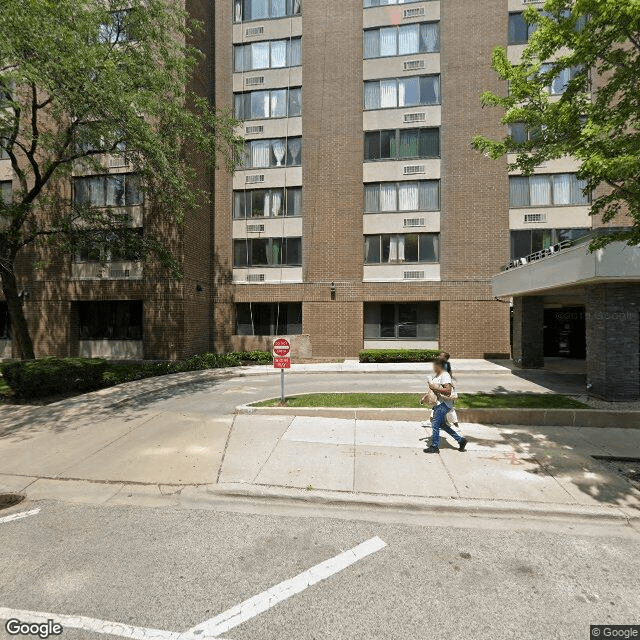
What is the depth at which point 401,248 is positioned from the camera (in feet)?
65.5

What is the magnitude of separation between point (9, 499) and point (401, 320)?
1806 centimetres

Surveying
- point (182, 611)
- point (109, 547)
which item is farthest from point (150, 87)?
point (182, 611)

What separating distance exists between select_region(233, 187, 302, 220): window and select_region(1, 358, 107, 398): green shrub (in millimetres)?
12230

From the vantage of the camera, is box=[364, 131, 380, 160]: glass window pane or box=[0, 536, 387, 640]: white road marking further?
box=[364, 131, 380, 160]: glass window pane

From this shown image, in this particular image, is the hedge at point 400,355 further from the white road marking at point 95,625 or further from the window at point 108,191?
the white road marking at point 95,625

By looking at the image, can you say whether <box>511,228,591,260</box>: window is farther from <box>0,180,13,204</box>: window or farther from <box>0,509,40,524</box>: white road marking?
<box>0,180,13,204</box>: window

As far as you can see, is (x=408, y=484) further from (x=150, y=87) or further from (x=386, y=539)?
(x=150, y=87)

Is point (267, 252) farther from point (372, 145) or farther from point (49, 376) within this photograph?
point (49, 376)

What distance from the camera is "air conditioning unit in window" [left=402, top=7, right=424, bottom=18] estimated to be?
1969 centimetres

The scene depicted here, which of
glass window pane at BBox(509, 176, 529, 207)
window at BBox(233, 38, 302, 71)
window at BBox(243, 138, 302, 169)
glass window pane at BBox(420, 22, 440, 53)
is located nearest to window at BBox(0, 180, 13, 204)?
window at BBox(243, 138, 302, 169)

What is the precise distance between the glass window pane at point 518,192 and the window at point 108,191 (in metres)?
19.6

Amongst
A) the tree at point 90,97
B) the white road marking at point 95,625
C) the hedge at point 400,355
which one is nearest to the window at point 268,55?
the tree at point 90,97

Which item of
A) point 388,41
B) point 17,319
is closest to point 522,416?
point 17,319

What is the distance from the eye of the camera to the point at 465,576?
11.9 feet
